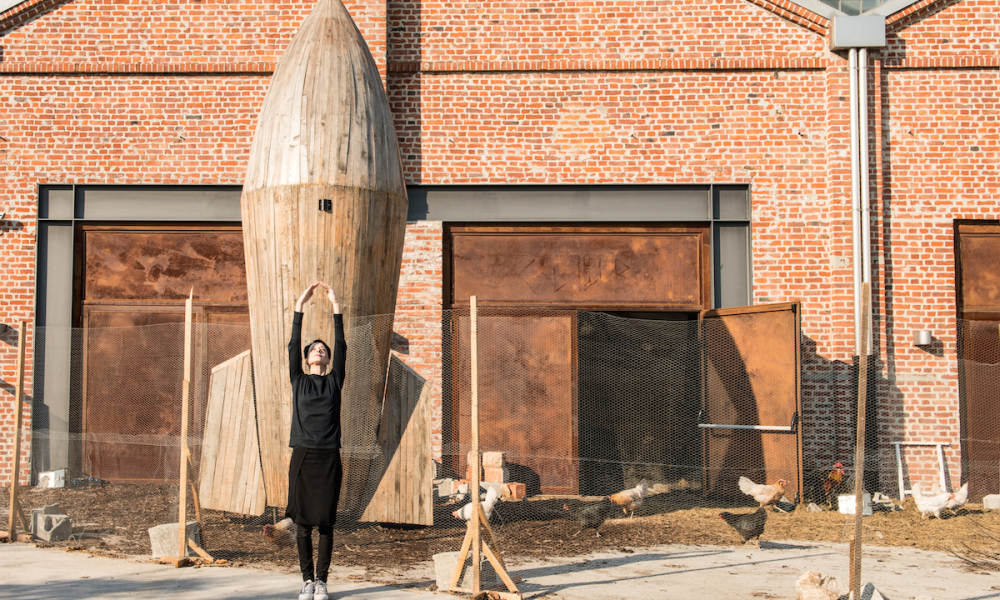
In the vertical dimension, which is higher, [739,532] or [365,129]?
[365,129]

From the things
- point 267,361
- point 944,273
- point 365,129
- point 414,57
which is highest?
point 414,57

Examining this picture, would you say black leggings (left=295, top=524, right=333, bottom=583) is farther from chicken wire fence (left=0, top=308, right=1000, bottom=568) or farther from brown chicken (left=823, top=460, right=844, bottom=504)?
brown chicken (left=823, top=460, right=844, bottom=504)

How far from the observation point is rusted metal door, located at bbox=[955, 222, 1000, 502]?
34.7 ft

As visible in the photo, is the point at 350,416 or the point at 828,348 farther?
the point at 828,348

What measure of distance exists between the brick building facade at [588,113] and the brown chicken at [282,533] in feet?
13.6

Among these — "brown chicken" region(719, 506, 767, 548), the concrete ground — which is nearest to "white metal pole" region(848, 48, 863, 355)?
"brown chicken" region(719, 506, 767, 548)

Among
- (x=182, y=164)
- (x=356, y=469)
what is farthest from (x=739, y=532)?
(x=182, y=164)

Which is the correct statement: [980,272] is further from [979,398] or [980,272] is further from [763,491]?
[763,491]

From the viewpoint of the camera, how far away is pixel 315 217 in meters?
7.00

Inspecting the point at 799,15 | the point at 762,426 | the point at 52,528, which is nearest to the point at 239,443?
the point at 52,528

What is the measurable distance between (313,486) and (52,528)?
3310 mm

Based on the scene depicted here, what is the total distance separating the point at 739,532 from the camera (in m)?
7.60

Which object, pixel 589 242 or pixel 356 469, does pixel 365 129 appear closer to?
pixel 356 469

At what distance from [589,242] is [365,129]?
14.8 feet
